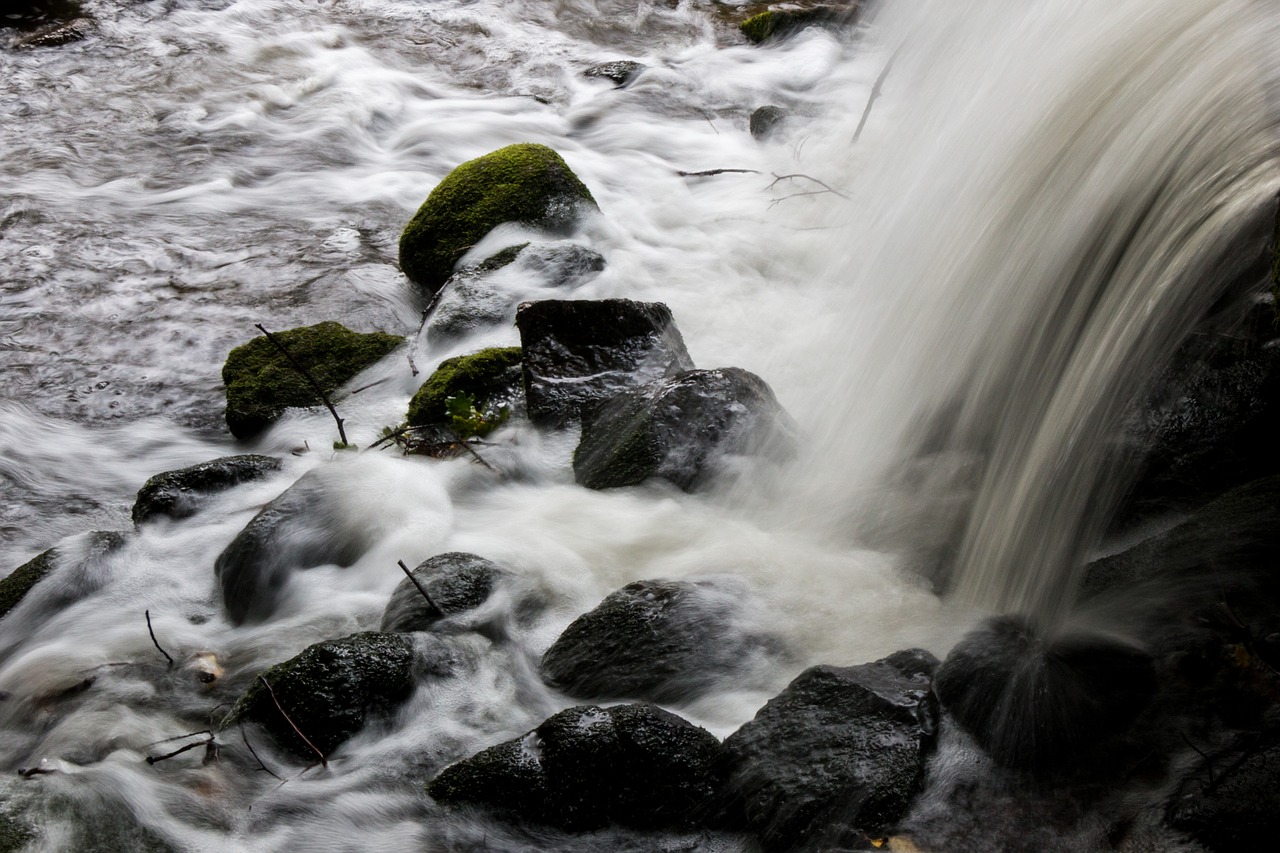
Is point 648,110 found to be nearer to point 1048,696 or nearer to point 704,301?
point 704,301

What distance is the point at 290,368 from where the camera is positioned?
18.1 feet

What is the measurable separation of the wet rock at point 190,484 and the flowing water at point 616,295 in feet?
0.26

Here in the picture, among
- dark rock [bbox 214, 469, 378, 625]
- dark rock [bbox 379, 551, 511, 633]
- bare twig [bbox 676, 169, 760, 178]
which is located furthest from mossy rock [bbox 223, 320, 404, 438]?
bare twig [bbox 676, 169, 760, 178]

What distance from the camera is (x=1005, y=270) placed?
4461mm

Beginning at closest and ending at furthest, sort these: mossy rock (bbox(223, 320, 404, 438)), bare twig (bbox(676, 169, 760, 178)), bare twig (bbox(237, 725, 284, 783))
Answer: bare twig (bbox(237, 725, 284, 783))
mossy rock (bbox(223, 320, 404, 438))
bare twig (bbox(676, 169, 760, 178))

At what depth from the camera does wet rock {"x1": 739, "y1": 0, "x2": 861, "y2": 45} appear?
34.2ft

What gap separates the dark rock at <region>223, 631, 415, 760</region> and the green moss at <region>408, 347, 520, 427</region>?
68.7 inches

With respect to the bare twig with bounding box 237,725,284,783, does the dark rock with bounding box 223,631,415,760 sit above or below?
above

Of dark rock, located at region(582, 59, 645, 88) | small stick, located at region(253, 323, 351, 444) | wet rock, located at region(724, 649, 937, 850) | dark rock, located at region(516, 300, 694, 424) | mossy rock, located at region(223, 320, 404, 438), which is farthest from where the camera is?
dark rock, located at region(582, 59, 645, 88)

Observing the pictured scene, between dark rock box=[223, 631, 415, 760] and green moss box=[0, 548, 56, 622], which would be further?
green moss box=[0, 548, 56, 622]

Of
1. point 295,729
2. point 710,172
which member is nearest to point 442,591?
point 295,729

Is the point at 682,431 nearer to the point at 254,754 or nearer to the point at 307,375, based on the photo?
the point at 307,375

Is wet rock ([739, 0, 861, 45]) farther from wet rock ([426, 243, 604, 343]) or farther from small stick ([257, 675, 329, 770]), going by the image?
small stick ([257, 675, 329, 770])

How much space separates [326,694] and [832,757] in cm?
172
